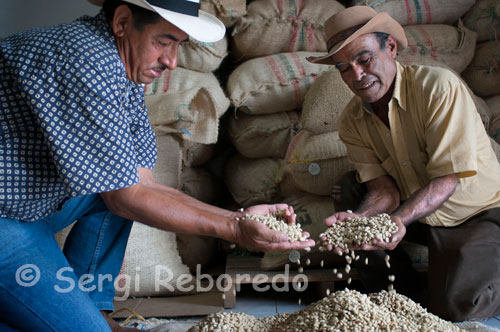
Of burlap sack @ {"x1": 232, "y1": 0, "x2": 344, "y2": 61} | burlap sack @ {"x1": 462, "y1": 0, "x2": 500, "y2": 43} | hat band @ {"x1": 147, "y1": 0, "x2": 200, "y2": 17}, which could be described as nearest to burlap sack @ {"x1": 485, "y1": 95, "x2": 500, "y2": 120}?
burlap sack @ {"x1": 462, "y1": 0, "x2": 500, "y2": 43}

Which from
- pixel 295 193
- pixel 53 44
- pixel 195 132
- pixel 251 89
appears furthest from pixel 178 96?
pixel 53 44

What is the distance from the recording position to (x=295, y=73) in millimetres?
2721

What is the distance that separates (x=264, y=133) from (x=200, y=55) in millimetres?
575

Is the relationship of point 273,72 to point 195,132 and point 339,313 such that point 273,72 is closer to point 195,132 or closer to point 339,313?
point 195,132

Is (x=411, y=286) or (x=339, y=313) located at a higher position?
(x=339, y=313)

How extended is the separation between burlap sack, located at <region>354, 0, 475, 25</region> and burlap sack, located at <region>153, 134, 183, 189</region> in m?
1.39

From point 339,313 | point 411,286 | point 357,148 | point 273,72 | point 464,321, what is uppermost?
point 273,72

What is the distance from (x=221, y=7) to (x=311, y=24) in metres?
0.55

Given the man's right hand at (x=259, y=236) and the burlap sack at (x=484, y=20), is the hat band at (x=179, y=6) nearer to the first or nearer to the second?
the man's right hand at (x=259, y=236)

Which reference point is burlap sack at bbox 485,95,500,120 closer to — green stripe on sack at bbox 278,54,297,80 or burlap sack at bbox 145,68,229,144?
green stripe on sack at bbox 278,54,297,80

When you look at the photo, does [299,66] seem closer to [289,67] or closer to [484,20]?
[289,67]

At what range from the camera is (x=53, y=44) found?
1.34 m

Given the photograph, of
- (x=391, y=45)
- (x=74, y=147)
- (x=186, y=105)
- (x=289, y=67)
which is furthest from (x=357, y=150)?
(x=74, y=147)

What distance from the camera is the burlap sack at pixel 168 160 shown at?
2.54 meters
